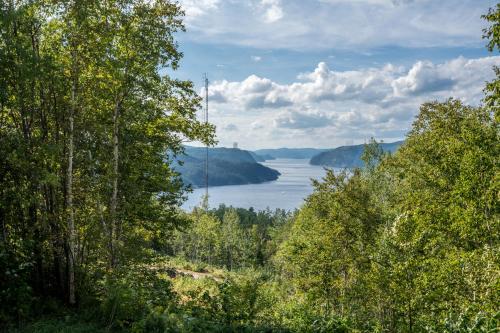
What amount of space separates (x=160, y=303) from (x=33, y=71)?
284 inches

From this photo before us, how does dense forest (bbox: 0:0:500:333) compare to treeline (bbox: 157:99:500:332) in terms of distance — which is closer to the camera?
dense forest (bbox: 0:0:500:333)

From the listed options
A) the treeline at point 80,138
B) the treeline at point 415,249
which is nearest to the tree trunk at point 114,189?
the treeline at point 80,138

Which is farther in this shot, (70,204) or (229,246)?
(229,246)

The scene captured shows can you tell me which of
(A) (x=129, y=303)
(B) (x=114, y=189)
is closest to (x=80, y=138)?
(B) (x=114, y=189)

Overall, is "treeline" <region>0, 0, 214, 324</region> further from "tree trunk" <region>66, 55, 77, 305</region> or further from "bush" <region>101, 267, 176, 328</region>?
"bush" <region>101, 267, 176, 328</region>

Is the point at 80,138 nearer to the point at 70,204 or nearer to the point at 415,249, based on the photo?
the point at 70,204

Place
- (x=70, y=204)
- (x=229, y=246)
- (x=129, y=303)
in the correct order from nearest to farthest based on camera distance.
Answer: (x=129, y=303) < (x=70, y=204) < (x=229, y=246)

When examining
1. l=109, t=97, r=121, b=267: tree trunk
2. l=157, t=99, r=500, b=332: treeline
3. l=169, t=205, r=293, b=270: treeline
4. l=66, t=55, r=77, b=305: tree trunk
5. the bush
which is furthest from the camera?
l=169, t=205, r=293, b=270: treeline

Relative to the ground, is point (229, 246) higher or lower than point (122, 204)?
lower

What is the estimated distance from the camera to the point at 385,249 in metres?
14.0

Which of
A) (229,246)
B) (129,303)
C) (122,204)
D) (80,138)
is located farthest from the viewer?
(229,246)

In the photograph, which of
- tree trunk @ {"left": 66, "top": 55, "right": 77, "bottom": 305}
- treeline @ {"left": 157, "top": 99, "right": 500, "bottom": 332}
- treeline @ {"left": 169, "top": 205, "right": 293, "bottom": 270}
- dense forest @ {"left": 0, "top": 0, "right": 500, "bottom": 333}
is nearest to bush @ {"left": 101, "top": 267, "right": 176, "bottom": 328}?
dense forest @ {"left": 0, "top": 0, "right": 500, "bottom": 333}

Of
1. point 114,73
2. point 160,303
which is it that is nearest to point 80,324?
point 160,303

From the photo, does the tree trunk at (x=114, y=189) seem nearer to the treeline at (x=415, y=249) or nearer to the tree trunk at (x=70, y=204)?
the tree trunk at (x=70, y=204)
